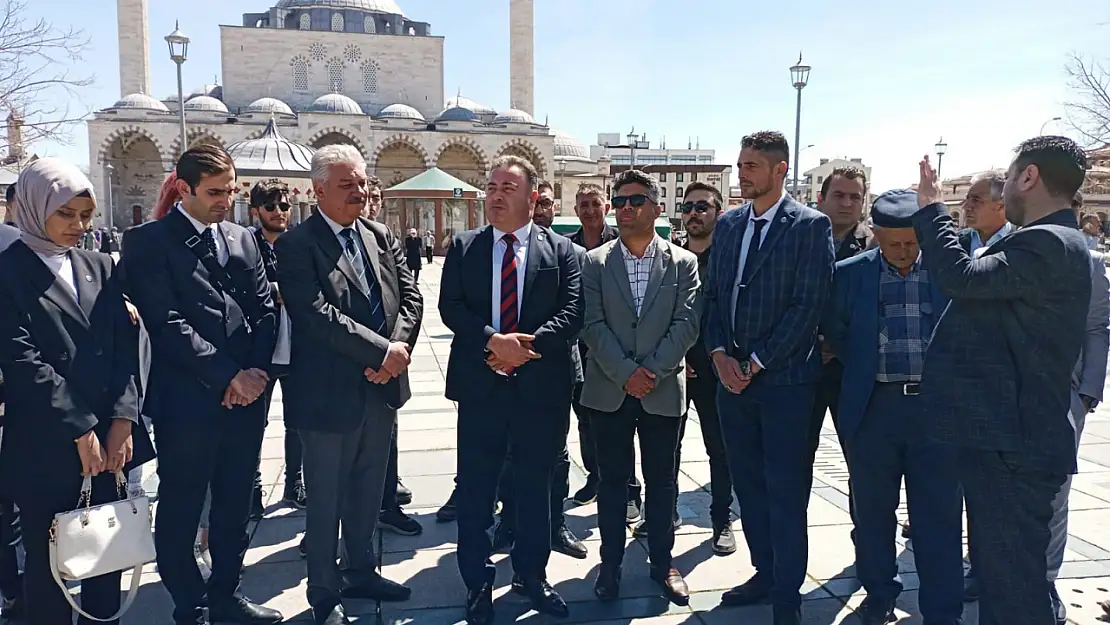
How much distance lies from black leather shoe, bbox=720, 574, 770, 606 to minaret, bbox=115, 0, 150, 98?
52.8m

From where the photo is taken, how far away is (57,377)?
8.87 ft

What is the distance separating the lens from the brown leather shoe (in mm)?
3449

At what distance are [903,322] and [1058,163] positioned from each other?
0.96 metres

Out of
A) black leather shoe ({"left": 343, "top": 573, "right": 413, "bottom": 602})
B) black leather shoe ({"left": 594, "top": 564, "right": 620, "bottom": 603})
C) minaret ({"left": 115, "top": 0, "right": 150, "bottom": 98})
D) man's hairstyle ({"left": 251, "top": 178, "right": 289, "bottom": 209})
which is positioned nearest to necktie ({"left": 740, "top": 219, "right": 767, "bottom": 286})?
black leather shoe ({"left": 594, "top": 564, "right": 620, "bottom": 603})

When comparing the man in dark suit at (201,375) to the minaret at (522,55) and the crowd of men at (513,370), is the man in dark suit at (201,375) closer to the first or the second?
the crowd of men at (513,370)

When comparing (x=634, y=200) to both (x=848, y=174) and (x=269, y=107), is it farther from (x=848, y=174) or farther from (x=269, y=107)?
(x=269, y=107)

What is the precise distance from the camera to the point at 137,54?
46.1 metres

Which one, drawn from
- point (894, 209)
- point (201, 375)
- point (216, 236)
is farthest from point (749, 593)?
point (216, 236)

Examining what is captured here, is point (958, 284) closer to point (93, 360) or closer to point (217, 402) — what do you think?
point (217, 402)

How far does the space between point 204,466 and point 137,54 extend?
52782 millimetres

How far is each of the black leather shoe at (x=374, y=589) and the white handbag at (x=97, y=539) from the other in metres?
0.99

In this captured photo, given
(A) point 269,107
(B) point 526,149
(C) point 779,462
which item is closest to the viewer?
(C) point 779,462

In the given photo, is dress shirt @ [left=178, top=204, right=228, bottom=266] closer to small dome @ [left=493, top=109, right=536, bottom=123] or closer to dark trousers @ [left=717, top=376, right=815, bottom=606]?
dark trousers @ [left=717, top=376, right=815, bottom=606]

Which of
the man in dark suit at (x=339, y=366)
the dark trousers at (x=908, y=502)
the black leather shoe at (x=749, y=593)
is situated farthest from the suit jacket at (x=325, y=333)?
the dark trousers at (x=908, y=502)
